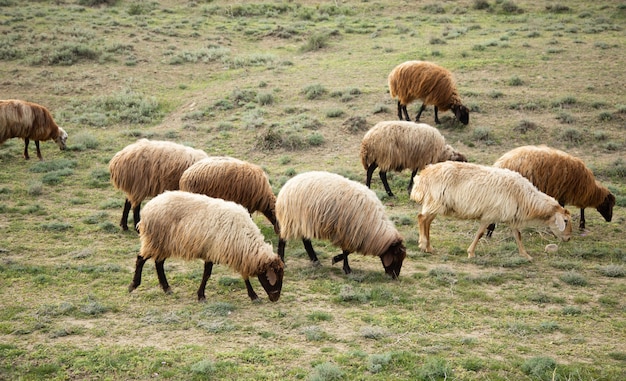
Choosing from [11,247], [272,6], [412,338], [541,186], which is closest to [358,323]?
[412,338]

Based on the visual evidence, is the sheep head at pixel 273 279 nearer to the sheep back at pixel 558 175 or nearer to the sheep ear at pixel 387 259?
the sheep ear at pixel 387 259

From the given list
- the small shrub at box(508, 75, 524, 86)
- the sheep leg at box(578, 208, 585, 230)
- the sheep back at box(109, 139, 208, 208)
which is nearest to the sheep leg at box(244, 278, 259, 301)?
the sheep back at box(109, 139, 208, 208)

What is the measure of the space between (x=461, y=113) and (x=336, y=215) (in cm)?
916

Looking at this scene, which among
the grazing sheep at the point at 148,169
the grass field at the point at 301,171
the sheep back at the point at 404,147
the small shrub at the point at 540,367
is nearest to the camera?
the small shrub at the point at 540,367

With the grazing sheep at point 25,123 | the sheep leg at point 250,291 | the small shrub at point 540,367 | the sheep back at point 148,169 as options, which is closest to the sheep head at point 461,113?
the sheep back at point 148,169

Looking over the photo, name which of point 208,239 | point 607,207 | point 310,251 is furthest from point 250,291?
point 607,207

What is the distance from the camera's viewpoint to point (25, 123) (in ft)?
53.0

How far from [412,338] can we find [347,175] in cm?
751

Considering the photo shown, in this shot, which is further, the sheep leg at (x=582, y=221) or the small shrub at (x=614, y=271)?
the sheep leg at (x=582, y=221)

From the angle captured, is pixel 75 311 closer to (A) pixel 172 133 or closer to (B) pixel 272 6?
(A) pixel 172 133

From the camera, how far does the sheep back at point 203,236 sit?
870 cm

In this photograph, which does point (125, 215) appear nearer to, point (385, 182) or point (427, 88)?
point (385, 182)

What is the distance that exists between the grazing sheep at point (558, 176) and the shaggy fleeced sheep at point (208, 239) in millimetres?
5454

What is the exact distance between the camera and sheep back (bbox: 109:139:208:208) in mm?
11469
